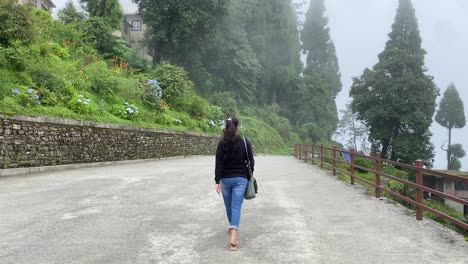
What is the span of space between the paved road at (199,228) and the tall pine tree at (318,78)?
52302 mm

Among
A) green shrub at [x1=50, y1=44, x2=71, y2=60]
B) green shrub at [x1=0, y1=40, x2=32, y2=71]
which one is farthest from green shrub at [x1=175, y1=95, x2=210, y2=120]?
green shrub at [x1=0, y1=40, x2=32, y2=71]

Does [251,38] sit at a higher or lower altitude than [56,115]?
higher

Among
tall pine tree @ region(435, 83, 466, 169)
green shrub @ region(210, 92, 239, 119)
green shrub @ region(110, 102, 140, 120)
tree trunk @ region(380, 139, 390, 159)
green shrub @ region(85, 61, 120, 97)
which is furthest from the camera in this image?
tall pine tree @ region(435, 83, 466, 169)

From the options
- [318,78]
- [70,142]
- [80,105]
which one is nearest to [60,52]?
[80,105]

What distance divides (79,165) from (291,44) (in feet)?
154

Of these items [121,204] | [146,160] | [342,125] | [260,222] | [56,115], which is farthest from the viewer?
[342,125]

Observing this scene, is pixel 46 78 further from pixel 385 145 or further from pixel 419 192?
pixel 385 145

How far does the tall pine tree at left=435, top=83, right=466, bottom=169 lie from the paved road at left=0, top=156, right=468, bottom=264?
236 feet

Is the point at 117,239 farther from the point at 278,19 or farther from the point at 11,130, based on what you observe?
the point at 278,19

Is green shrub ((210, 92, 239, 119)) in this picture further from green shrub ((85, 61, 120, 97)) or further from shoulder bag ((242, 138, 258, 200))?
shoulder bag ((242, 138, 258, 200))

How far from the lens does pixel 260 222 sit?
23.9 feet

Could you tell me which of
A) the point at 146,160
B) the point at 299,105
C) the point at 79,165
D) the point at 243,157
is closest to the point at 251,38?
the point at 299,105

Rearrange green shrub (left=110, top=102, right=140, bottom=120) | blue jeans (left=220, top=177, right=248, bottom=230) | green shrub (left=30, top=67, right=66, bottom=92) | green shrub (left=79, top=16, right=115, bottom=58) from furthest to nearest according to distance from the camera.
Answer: green shrub (left=79, top=16, right=115, bottom=58) → green shrub (left=110, top=102, right=140, bottom=120) → green shrub (left=30, top=67, right=66, bottom=92) → blue jeans (left=220, top=177, right=248, bottom=230)

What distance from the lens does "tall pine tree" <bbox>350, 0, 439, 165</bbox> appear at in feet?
138
